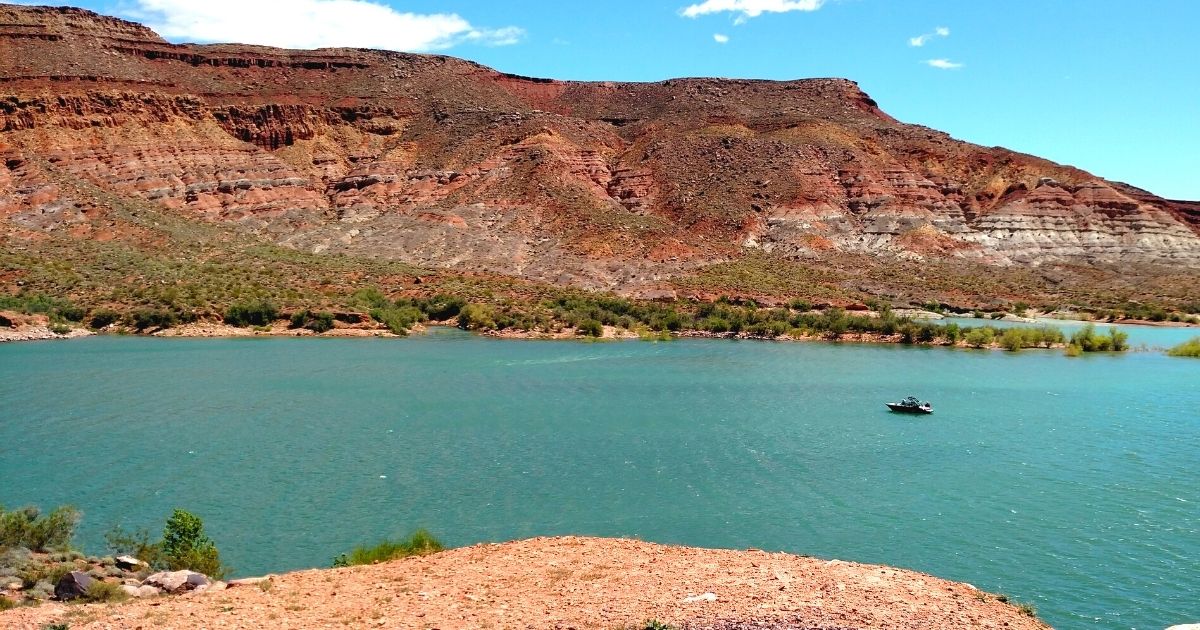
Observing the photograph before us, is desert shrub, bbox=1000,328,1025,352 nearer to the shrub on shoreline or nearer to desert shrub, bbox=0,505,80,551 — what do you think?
the shrub on shoreline

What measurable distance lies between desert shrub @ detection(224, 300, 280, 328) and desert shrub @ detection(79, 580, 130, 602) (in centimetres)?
5432

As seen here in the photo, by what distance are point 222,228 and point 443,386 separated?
5566 centimetres

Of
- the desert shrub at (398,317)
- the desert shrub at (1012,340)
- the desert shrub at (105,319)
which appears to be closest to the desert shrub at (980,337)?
the desert shrub at (1012,340)

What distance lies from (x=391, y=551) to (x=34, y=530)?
22.4 feet

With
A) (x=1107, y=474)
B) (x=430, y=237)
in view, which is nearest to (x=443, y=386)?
(x=1107, y=474)

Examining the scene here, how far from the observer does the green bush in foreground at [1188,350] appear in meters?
58.8

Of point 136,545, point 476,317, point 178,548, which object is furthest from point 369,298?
point 178,548

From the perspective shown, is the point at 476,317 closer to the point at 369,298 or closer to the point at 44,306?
the point at 369,298

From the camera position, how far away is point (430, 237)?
3615 inches

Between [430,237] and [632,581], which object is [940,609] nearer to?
[632,581]

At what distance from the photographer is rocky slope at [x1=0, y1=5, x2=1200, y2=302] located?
3551 inches

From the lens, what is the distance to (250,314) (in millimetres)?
67062

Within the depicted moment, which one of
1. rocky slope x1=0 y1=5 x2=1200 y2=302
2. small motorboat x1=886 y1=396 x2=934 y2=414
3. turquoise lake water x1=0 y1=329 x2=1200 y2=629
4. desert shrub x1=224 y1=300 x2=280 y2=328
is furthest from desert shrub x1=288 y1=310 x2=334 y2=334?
small motorboat x1=886 y1=396 x2=934 y2=414

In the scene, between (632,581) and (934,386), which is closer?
(632,581)
